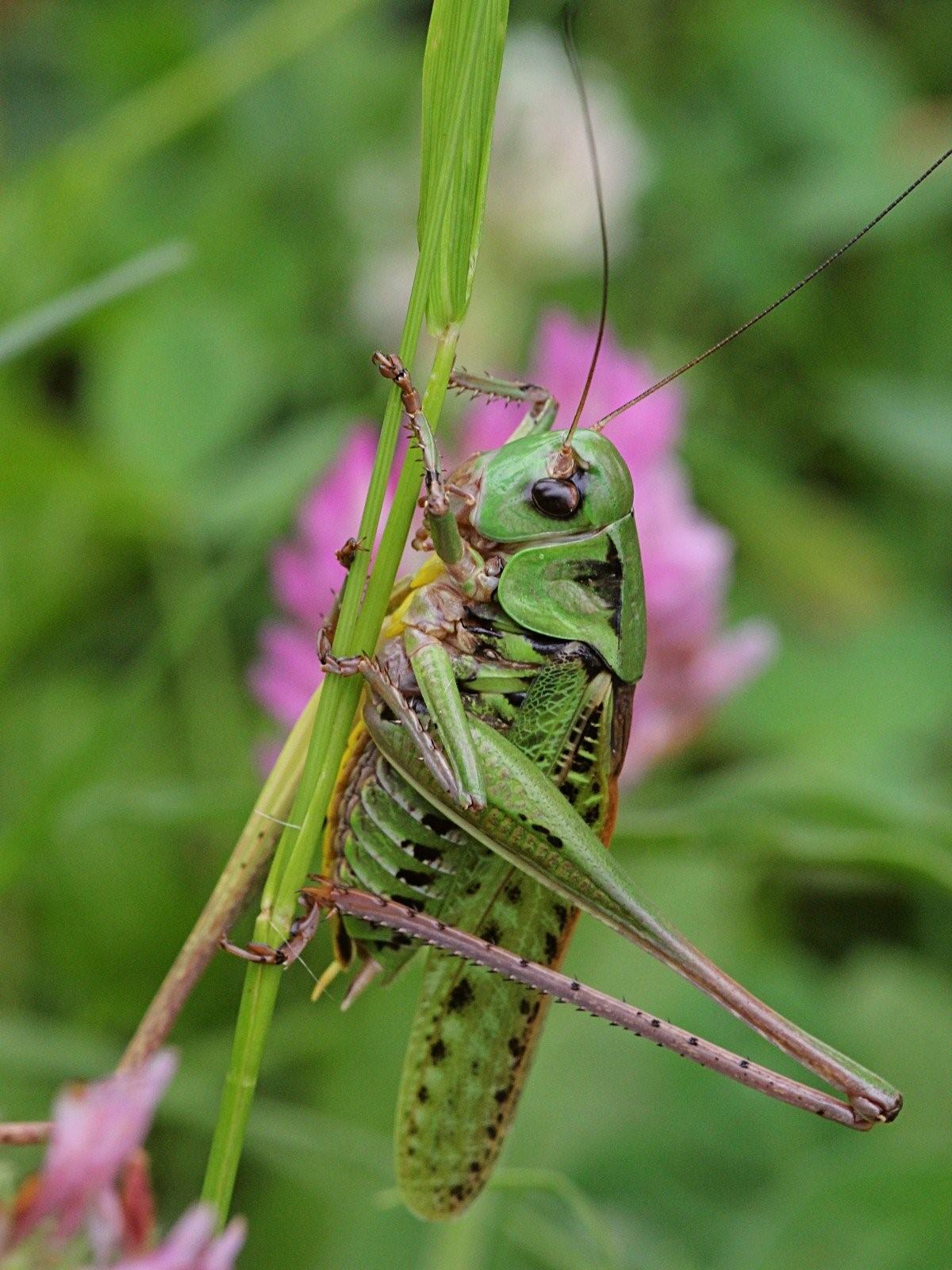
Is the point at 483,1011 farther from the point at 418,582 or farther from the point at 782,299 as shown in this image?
the point at 782,299

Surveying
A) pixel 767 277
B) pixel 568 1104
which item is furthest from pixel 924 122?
pixel 568 1104

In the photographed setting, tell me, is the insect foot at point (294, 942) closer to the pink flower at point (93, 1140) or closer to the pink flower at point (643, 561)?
the pink flower at point (93, 1140)

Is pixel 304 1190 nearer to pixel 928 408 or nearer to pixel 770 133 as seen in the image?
pixel 928 408

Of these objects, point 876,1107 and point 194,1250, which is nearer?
point 194,1250

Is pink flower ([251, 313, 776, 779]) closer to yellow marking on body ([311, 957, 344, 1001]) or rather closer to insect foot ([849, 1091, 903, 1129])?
yellow marking on body ([311, 957, 344, 1001])

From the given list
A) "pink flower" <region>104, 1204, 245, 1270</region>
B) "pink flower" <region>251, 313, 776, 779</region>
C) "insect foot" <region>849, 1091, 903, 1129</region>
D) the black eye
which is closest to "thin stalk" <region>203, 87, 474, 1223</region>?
"pink flower" <region>104, 1204, 245, 1270</region>

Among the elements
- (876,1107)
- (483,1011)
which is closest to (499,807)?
(483,1011)
